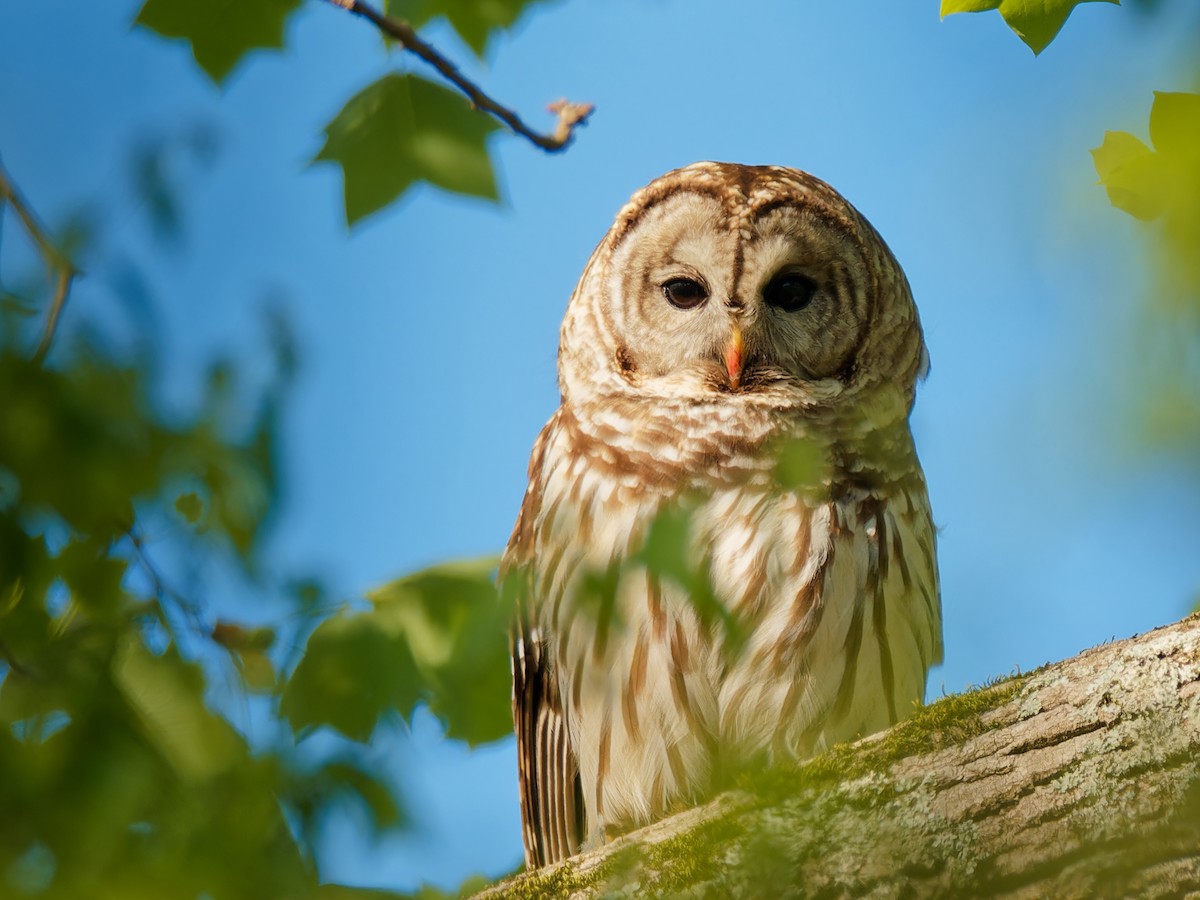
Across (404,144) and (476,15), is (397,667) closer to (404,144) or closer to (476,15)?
Answer: (404,144)

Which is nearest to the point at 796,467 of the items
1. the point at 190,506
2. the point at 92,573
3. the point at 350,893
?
the point at 190,506

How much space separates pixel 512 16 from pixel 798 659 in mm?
1881

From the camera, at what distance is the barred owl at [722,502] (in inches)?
133

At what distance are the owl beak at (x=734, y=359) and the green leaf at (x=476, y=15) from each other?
6.07 feet

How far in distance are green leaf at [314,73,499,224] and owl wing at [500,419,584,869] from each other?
67.8 inches

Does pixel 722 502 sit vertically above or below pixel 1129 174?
above

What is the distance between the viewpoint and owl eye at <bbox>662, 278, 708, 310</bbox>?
13.6 feet

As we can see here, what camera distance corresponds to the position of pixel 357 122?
216 cm

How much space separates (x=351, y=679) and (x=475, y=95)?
3.63 feet

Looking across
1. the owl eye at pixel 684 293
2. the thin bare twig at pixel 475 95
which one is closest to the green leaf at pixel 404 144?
the thin bare twig at pixel 475 95

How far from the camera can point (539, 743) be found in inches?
153

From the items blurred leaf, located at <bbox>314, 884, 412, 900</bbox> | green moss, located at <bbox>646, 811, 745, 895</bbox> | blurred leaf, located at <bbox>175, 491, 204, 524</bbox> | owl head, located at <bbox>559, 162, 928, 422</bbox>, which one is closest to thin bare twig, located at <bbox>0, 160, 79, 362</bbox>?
blurred leaf, located at <bbox>175, 491, 204, 524</bbox>

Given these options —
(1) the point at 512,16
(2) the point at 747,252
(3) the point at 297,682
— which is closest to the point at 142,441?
(3) the point at 297,682

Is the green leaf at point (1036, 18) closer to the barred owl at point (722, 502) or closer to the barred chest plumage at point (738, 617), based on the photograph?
the barred owl at point (722, 502)
